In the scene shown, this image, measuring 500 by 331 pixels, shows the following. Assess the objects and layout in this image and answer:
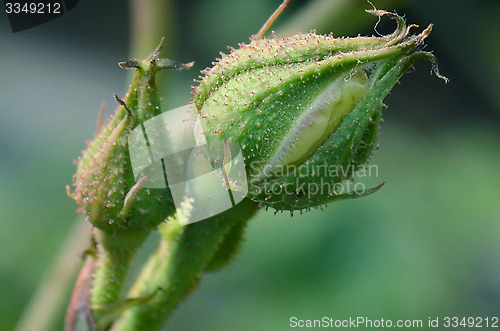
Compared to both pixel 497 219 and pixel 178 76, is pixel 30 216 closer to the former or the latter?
pixel 178 76

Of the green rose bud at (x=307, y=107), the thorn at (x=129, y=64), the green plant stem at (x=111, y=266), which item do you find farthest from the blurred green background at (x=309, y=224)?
the thorn at (x=129, y=64)

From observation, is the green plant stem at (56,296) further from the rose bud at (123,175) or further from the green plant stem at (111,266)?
the rose bud at (123,175)

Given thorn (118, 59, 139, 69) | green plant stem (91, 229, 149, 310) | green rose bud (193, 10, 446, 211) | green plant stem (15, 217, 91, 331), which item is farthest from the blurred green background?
thorn (118, 59, 139, 69)

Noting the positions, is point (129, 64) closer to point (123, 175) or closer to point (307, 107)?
point (123, 175)

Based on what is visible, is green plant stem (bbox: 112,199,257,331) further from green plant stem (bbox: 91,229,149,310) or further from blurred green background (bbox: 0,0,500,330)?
blurred green background (bbox: 0,0,500,330)

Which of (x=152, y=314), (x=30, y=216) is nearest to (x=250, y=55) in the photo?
(x=152, y=314)
